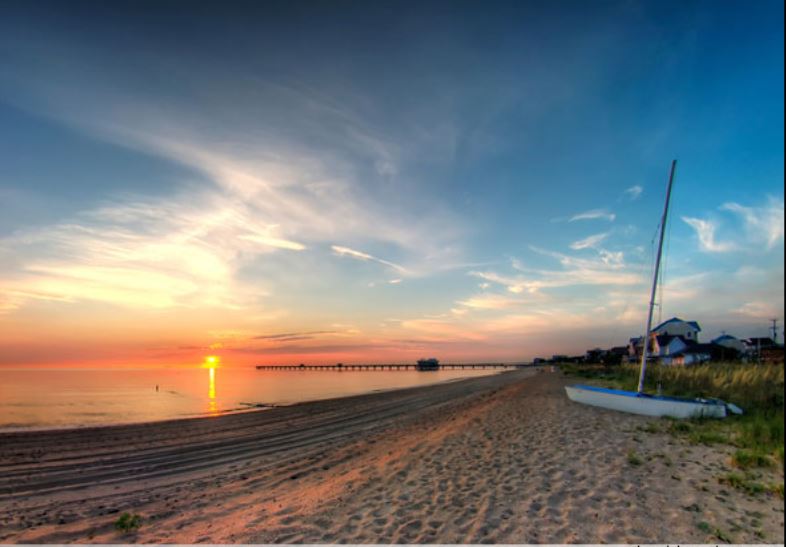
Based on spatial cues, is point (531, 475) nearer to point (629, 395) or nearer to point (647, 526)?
point (647, 526)

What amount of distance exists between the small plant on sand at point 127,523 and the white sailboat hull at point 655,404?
16.9 m

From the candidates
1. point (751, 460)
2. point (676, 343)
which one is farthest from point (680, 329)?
point (751, 460)

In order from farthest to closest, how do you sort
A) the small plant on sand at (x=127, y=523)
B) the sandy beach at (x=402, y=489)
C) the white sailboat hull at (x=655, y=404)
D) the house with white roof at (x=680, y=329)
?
the house with white roof at (x=680, y=329)
the white sailboat hull at (x=655, y=404)
the small plant on sand at (x=127, y=523)
the sandy beach at (x=402, y=489)

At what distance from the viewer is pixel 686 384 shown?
2245 centimetres

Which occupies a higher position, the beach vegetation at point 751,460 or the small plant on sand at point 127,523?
the beach vegetation at point 751,460

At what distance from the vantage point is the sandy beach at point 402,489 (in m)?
6.48

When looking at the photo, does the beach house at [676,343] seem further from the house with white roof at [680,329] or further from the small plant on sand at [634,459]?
the small plant on sand at [634,459]

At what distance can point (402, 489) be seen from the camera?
858 centimetres

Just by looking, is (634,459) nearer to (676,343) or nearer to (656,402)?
(656,402)

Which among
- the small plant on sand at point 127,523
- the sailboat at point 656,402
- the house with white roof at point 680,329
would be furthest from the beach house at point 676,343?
the small plant on sand at point 127,523

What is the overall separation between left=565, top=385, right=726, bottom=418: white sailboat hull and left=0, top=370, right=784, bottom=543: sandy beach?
44.0 inches

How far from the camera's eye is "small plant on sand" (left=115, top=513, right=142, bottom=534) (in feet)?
23.9

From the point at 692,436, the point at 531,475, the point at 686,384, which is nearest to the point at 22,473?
the point at 531,475

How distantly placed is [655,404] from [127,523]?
17.2 m
